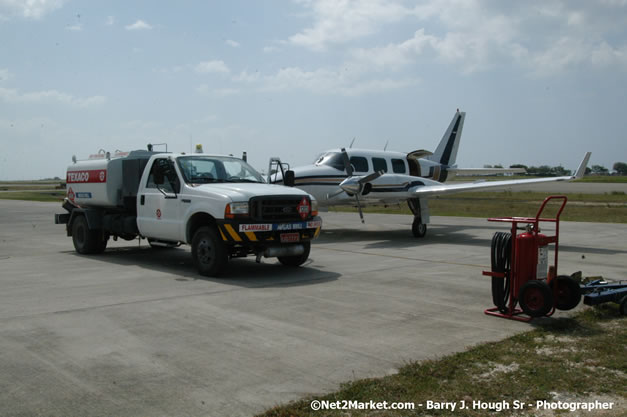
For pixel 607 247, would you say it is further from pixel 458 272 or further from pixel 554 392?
pixel 554 392

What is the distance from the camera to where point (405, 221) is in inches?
953

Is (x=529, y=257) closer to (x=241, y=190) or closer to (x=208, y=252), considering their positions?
(x=241, y=190)

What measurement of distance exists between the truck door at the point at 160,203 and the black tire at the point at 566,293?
671cm

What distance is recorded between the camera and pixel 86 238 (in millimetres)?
13039

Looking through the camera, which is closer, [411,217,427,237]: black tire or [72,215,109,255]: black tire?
[72,215,109,255]: black tire

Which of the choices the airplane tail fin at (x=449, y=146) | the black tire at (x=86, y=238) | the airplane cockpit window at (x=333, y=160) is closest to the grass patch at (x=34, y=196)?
the airplane tail fin at (x=449, y=146)

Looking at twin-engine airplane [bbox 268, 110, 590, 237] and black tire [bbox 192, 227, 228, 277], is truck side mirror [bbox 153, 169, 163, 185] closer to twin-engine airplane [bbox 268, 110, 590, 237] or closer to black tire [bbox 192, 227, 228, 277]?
black tire [bbox 192, 227, 228, 277]

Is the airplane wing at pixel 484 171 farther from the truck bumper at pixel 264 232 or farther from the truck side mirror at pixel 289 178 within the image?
the truck bumper at pixel 264 232

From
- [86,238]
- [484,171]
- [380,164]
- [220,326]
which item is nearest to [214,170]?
[86,238]

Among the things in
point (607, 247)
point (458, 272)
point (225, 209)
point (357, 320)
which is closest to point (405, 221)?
point (607, 247)

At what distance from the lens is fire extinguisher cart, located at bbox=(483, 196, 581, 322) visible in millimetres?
6527

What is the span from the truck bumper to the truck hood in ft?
1.58

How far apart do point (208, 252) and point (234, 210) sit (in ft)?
3.41

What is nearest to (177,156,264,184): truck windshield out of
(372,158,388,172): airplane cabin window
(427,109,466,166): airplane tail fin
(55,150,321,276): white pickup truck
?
(55,150,321,276): white pickup truck
